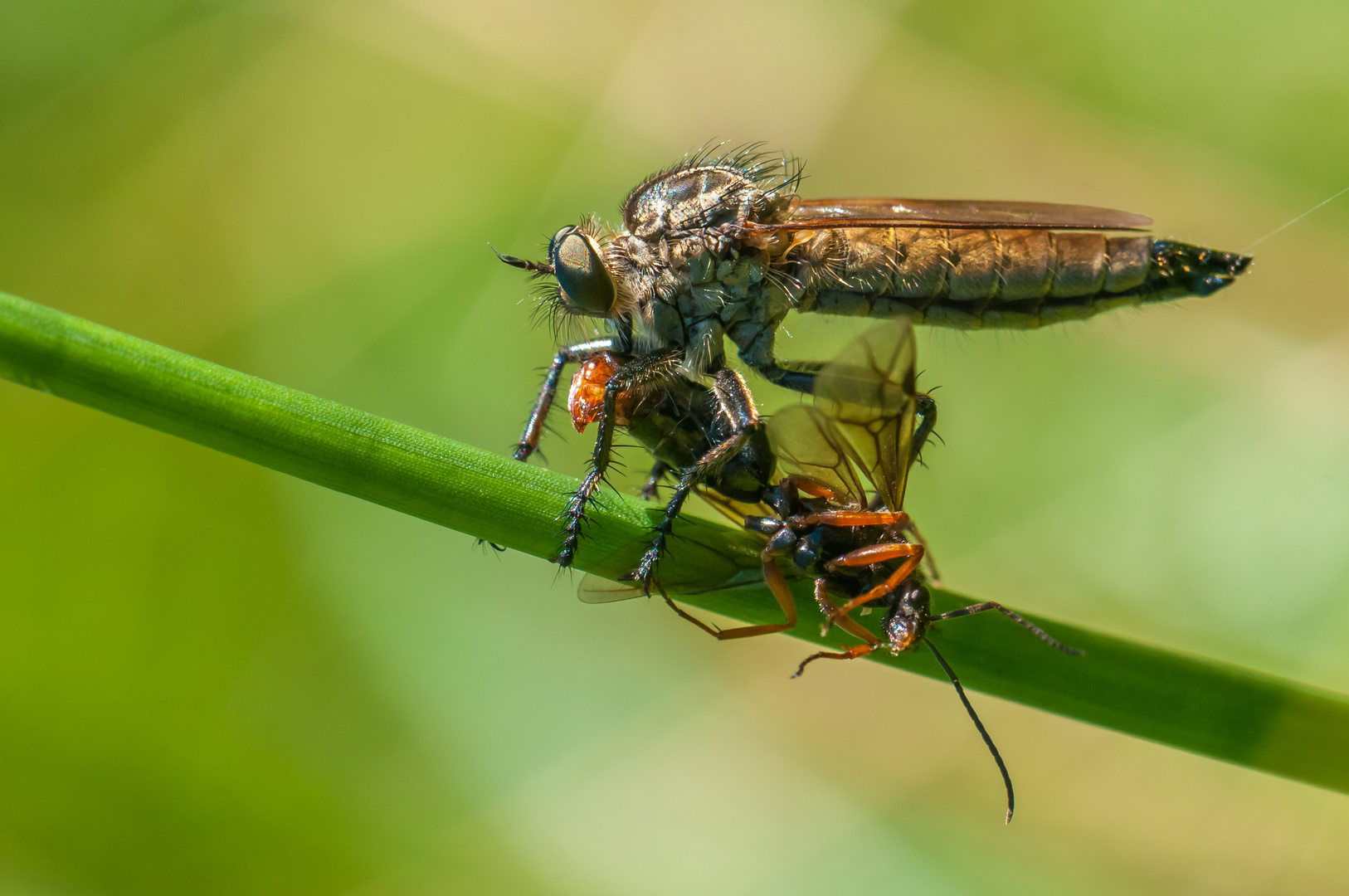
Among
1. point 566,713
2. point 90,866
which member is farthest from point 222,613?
point 566,713

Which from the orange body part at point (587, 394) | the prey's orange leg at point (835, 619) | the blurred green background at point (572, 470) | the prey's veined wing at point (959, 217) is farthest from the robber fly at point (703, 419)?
the blurred green background at point (572, 470)

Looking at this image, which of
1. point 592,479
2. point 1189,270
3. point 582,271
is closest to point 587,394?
point 582,271

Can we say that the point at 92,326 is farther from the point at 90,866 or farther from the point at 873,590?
the point at 90,866

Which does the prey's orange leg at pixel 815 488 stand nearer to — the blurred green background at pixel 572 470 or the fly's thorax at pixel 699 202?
the fly's thorax at pixel 699 202

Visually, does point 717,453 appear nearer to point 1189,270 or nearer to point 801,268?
point 801,268

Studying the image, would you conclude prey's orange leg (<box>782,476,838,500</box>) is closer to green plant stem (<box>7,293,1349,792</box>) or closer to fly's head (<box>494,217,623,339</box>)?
green plant stem (<box>7,293,1349,792</box>)
